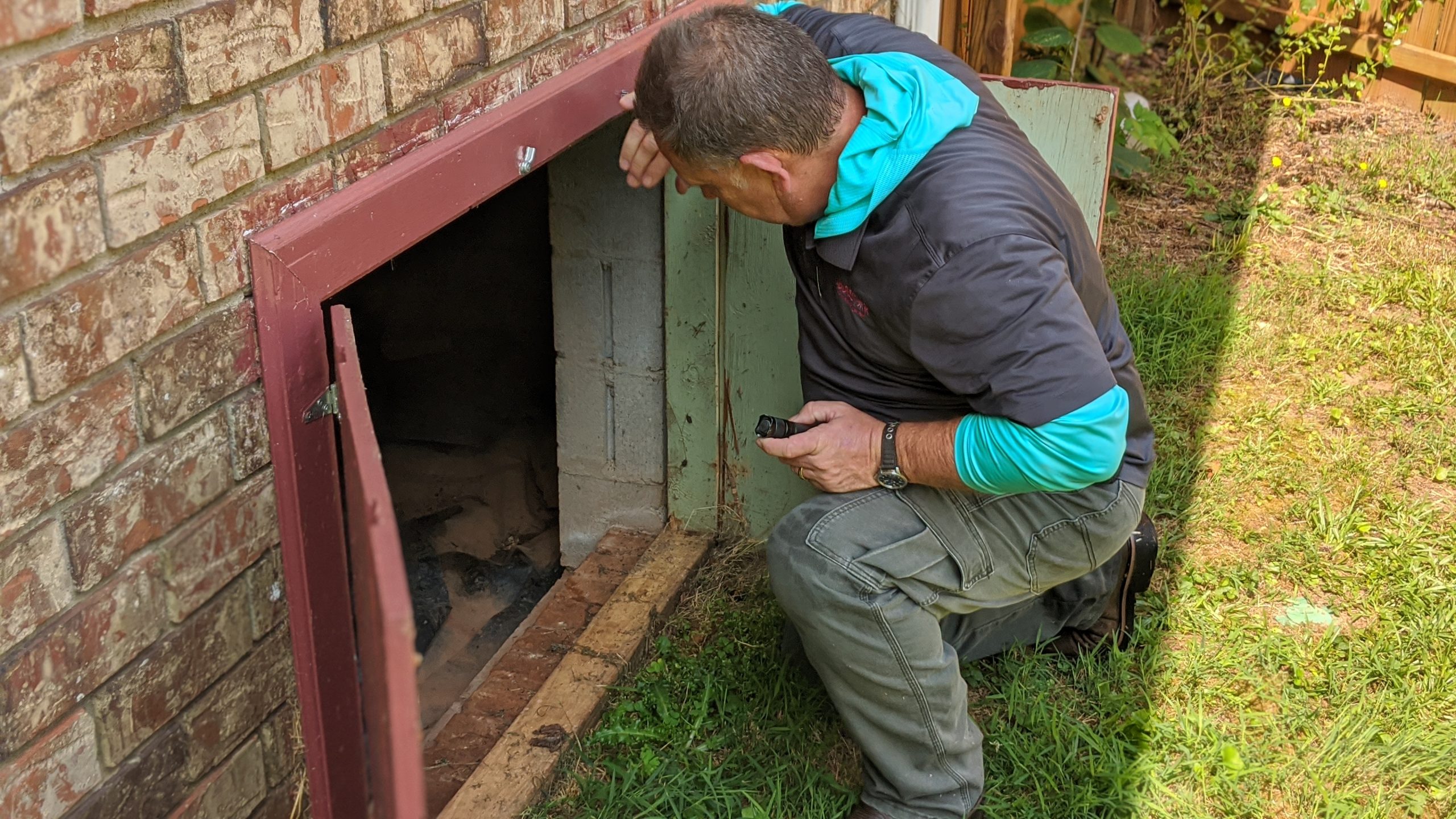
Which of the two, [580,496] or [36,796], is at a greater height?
[36,796]

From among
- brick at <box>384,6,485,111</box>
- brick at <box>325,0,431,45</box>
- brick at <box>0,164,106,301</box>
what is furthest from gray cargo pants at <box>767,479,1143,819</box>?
brick at <box>0,164,106,301</box>

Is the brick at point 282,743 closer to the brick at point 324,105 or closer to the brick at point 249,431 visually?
the brick at point 249,431

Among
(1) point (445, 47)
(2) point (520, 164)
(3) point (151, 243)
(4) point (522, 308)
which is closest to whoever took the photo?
(3) point (151, 243)

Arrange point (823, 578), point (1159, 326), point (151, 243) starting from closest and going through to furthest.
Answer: point (151, 243), point (823, 578), point (1159, 326)

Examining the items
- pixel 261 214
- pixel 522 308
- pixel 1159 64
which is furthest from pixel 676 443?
pixel 1159 64

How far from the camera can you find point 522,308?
14.5 ft

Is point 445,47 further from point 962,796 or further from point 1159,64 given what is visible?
point 1159,64

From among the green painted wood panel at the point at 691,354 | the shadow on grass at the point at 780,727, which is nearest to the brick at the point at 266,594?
the shadow on grass at the point at 780,727

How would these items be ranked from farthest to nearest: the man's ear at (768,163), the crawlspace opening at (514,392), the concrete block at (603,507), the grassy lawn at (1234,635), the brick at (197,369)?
the concrete block at (603,507), the crawlspace opening at (514,392), the grassy lawn at (1234,635), the man's ear at (768,163), the brick at (197,369)

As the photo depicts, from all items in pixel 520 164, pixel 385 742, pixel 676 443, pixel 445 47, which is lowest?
pixel 676 443

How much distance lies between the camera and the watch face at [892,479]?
2689mm

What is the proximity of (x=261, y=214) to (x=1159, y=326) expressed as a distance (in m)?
3.68

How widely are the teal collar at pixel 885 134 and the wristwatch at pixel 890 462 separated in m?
0.44

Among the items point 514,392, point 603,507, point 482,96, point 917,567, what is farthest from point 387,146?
point 514,392
